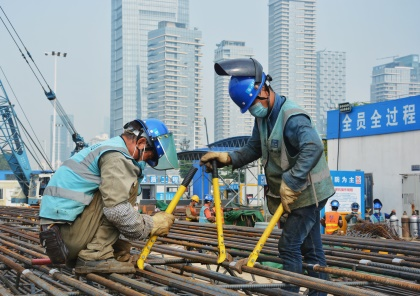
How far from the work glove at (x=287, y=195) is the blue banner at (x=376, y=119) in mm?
19409

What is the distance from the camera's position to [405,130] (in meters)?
23.3

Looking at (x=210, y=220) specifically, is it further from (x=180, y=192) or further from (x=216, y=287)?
(x=216, y=287)

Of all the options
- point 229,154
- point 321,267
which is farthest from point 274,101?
point 321,267

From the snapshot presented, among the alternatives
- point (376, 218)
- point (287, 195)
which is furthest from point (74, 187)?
point (376, 218)

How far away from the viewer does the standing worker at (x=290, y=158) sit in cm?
450

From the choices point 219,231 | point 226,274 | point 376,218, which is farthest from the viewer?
point 376,218

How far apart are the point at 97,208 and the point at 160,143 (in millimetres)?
629

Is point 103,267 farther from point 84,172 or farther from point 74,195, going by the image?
point 84,172

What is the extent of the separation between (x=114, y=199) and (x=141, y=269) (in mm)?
622

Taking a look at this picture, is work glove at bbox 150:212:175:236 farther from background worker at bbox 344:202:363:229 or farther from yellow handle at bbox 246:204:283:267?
background worker at bbox 344:202:363:229

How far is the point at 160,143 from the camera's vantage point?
4766 mm

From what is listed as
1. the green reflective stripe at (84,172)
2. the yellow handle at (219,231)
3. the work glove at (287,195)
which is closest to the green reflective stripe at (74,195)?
the green reflective stripe at (84,172)

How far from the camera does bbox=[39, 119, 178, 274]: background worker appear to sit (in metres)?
4.36

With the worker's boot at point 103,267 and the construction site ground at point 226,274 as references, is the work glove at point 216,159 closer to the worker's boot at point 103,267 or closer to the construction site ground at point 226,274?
the construction site ground at point 226,274
